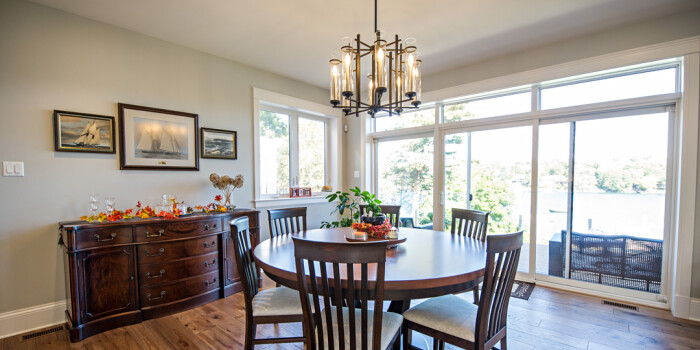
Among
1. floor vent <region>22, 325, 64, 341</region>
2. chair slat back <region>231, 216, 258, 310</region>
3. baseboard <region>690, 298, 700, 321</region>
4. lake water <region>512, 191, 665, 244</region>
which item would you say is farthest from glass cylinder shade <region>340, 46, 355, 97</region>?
baseboard <region>690, 298, 700, 321</region>

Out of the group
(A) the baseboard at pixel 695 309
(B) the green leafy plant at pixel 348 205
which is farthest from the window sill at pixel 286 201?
(A) the baseboard at pixel 695 309

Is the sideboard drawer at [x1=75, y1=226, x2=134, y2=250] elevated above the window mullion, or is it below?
below

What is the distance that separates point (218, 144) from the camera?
3344 millimetres

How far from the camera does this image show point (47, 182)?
234 centimetres

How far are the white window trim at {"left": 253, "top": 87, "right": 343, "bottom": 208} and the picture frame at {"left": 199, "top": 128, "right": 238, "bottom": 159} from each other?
29 cm

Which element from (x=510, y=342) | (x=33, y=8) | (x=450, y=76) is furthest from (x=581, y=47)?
(x=33, y=8)

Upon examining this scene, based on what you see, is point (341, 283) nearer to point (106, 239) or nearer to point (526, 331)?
point (526, 331)

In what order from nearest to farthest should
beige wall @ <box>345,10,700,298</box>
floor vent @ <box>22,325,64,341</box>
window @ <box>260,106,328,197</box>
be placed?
floor vent @ <box>22,325,64,341</box>
beige wall @ <box>345,10,700,298</box>
window @ <box>260,106,328,197</box>

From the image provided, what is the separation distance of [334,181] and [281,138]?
1172 millimetres

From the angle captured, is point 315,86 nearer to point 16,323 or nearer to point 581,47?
point 581,47

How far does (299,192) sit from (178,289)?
2.01 metres

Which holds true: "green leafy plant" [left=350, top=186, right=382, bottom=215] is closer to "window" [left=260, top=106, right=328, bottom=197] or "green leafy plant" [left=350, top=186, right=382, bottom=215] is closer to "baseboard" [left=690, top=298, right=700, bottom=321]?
"window" [left=260, top=106, right=328, bottom=197]

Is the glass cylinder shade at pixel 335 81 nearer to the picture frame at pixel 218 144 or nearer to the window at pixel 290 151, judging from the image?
the picture frame at pixel 218 144

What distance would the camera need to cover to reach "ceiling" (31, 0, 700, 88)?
234cm
